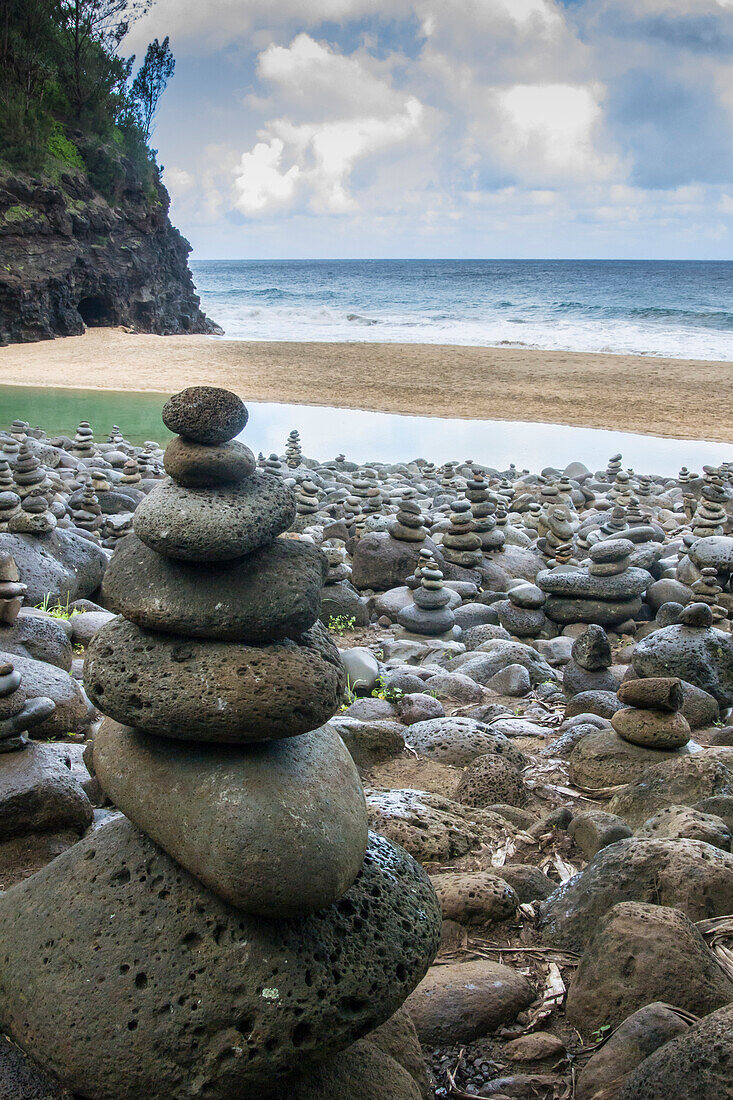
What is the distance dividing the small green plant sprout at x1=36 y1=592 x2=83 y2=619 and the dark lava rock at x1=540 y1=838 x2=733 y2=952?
162 inches

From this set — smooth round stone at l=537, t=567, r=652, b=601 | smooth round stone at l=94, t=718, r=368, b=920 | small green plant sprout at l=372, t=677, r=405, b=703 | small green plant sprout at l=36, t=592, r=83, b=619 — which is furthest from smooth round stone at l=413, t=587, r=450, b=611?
smooth round stone at l=94, t=718, r=368, b=920

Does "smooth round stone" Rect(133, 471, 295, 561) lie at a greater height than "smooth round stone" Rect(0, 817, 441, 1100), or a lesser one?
greater

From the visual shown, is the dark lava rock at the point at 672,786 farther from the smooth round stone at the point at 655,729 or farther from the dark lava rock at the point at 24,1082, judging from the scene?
the dark lava rock at the point at 24,1082

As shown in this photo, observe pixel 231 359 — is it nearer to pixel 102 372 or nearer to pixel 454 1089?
pixel 102 372

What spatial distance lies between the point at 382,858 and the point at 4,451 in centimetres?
1042

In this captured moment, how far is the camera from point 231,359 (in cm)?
2548

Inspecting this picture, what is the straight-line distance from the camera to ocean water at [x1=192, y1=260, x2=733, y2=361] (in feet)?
110

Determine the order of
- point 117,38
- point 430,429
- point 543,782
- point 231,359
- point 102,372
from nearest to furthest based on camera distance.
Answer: point 543,782
point 430,429
point 102,372
point 231,359
point 117,38

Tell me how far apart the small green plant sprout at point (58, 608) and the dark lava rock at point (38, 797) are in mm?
2654

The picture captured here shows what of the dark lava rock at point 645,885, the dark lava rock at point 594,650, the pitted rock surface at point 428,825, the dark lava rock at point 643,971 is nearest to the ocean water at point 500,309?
the dark lava rock at point 594,650

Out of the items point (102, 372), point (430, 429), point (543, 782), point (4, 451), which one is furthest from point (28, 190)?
point (543, 782)

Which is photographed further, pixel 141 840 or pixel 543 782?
pixel 543 782

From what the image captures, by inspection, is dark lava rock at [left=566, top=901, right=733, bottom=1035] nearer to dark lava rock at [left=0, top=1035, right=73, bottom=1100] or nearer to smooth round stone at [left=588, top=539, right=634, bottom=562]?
dark lava rock at [left=0, top=1035, right=73, bottom=1100]

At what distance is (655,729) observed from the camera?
4.27 meters
